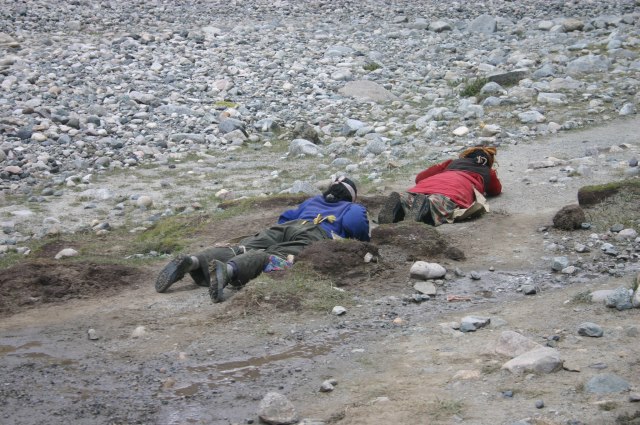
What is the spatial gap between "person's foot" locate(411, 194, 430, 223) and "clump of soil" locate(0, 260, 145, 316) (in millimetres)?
2414

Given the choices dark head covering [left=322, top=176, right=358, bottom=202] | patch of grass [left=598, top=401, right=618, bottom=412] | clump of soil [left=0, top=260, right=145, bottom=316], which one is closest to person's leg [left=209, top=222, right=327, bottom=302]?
dark head covering [left=322, top=176, right=358, bottom=202]

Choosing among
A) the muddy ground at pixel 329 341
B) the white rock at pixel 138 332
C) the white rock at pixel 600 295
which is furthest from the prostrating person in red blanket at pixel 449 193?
the white rock at pixel 138 332

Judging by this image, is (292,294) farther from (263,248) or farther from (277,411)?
(277,411)

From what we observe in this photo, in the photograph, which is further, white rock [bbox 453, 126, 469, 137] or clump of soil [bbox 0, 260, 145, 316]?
white rock [bbox 453, 126, 469, 137]

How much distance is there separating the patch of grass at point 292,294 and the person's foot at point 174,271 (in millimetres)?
521

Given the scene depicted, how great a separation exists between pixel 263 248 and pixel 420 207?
1603 millimetres

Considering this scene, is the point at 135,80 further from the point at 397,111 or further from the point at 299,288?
the point at 299,288

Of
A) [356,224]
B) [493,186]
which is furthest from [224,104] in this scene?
[356,224]

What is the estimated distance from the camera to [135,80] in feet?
47.7

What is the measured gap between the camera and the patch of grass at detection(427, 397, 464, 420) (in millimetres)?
4238

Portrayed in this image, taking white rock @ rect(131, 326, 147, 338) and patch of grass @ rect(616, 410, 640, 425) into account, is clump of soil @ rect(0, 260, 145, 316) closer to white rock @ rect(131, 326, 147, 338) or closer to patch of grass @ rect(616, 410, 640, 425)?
white rock @ rect(131, 326, 147, 338)

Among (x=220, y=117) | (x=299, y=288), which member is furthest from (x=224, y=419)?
(x=220, y=117)

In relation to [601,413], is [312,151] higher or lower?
lower

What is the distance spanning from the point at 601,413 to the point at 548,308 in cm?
181
